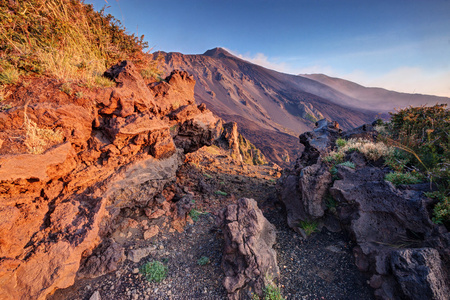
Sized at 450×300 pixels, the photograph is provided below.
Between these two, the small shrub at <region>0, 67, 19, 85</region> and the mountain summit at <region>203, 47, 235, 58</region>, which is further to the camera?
the mountain summit at <region>203, 47, 235, 58</region>

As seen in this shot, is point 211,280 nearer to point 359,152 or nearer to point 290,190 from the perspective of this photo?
point 290,190

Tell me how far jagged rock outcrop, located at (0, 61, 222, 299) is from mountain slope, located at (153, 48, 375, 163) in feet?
104

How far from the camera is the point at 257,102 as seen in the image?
57.9 metres

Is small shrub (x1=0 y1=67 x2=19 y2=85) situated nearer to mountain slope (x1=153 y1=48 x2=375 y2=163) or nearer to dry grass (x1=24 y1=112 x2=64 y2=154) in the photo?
dry grass (x1=24 y1=112 x2=64 y2=154)

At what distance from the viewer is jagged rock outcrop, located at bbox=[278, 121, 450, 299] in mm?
2475

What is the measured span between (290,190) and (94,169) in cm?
477

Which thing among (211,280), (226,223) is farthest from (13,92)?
(211,280)

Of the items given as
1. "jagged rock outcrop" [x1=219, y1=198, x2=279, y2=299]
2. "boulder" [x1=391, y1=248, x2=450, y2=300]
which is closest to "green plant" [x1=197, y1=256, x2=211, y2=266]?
"jagged rock outcrop" [x1=219, y1=198, x2=279, y2=299]

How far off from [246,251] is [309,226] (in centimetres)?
187

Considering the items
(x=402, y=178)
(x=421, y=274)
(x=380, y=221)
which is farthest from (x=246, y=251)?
(x=402, y=178)

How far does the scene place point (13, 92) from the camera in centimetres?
316

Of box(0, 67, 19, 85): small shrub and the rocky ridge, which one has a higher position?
box(0, 67, 19, 85): small shrub

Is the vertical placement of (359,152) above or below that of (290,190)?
above

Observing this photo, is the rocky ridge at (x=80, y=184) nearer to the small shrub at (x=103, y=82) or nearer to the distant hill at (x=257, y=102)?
the small shrub at (x=103, y=82)
